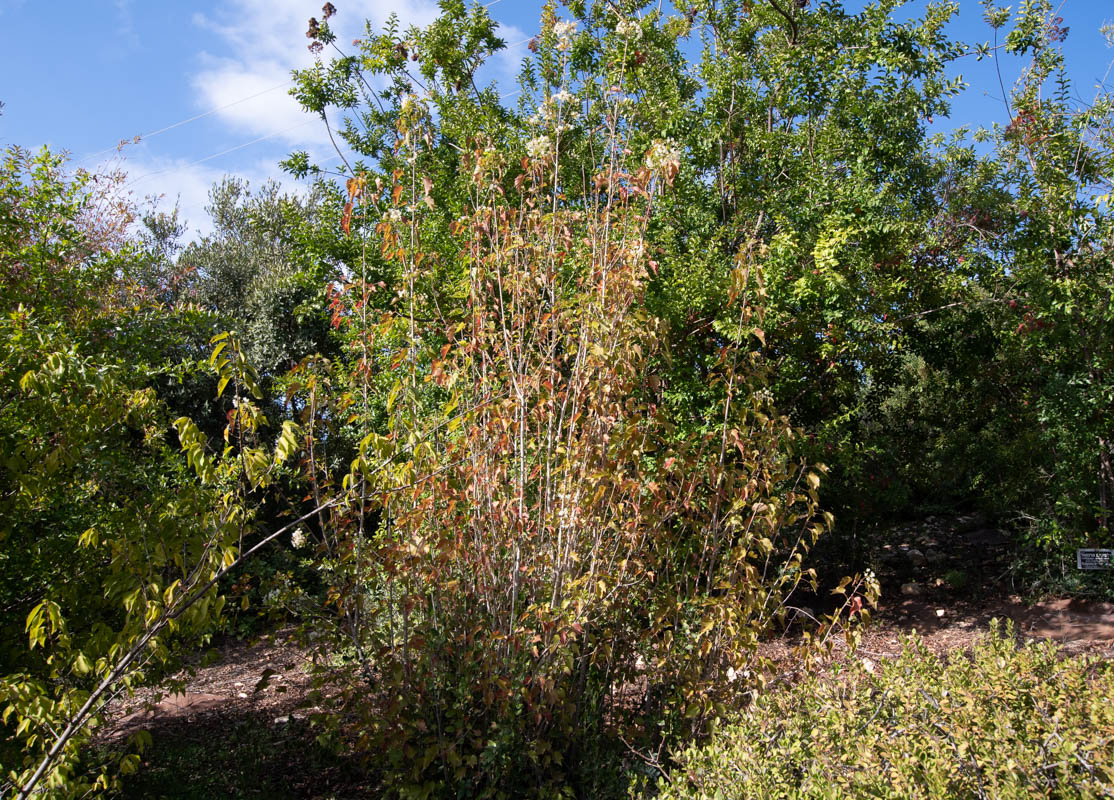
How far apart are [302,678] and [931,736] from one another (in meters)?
4.62

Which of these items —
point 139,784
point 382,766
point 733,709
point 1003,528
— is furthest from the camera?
point 1003,528

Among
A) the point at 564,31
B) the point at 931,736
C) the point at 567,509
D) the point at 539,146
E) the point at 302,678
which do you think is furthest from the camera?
the point at 302,678

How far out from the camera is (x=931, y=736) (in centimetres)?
184

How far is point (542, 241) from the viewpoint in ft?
10.9

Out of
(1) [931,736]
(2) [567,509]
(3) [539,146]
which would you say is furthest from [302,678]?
(1) [931,736]

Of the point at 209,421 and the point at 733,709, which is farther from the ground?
the point at 209,421

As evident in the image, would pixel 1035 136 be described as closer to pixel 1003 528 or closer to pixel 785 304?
pixel 785 304

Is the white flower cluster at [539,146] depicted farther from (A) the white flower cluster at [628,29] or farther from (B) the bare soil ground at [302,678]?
(B) the bare soil ground at [302,678]

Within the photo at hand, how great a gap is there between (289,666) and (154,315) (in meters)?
1.89

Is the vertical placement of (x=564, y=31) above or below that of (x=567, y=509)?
above

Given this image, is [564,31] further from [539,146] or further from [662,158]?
[662,158]

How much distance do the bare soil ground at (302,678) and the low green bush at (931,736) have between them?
0.21 m

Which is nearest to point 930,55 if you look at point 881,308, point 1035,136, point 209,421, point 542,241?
point 1035,136

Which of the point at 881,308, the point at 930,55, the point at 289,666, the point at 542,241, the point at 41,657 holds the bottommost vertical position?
the point at 289,666
